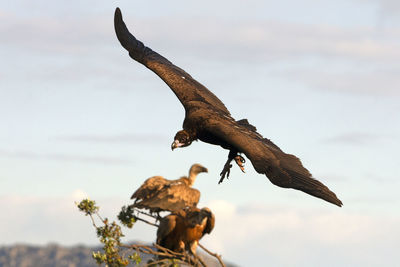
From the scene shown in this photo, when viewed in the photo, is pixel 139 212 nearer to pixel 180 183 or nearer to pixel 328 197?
pixel 180 183

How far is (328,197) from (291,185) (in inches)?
43.4

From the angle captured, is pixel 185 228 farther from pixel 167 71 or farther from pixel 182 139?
pixel 167 71

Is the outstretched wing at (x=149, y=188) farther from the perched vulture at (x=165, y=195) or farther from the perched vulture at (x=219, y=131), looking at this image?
the perched vulture at (x=219, y=131)

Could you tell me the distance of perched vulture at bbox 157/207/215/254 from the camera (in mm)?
13992

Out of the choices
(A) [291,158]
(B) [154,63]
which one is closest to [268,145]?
(A) [291,158]

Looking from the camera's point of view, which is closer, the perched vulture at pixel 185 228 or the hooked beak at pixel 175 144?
the perched vulture at pixel 185 228

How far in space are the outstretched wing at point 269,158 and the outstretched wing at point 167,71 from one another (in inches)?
80.0

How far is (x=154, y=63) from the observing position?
22.4 meters

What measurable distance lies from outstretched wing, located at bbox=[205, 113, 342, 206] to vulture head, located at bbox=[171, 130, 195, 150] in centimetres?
50

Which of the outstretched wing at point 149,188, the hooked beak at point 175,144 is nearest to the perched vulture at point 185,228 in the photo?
the outstretched wing at point 149,188

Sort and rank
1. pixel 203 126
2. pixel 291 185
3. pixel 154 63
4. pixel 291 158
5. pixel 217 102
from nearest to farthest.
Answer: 1. pixel 291 185
2. pixel 291 158
3. pixel 203 126
4. pixel 217 102
5. pixel 154 63

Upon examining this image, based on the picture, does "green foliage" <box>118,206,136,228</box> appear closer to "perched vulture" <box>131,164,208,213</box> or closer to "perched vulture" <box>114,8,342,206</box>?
"perched vulture" <box>131,164,208,213</box>

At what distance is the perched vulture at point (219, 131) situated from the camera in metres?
15.3

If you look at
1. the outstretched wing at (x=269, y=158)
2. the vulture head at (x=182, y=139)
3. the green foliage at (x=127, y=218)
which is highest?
the vulture head at (x=182, y=139)
